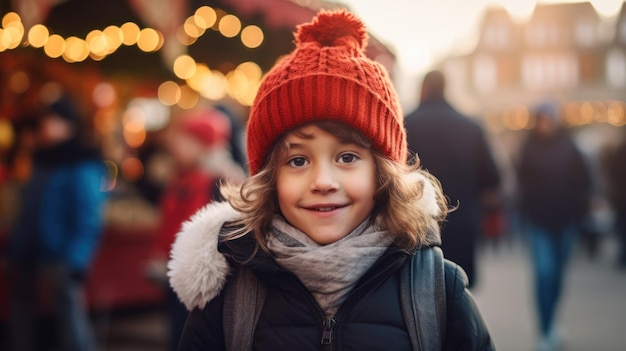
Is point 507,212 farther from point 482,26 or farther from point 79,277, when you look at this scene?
point 482,26

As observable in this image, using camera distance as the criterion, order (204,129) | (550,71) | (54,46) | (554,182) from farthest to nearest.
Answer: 1. (550,71)
2. (54,46)
3. (554,182)
4. (204,129)

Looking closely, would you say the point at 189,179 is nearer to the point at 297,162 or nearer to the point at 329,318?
the point at 297,162

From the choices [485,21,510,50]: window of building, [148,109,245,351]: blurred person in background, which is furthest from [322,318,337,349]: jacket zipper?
[485,21,510,50]: window of building

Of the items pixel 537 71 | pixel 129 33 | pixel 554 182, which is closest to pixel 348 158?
pixel 554 182

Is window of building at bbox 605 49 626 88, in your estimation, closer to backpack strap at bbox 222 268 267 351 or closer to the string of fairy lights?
the string of fairy lights

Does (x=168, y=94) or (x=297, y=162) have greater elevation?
(x=168, y=94)

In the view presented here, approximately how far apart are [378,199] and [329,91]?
338 mm

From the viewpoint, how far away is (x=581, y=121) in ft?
104

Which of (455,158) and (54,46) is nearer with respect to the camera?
(455,158)

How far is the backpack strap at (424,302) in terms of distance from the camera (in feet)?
5.60

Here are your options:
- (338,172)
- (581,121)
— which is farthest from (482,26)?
(338,172)

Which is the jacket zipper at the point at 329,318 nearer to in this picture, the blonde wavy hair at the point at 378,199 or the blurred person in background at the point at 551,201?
the blonde wavy hair at the point at 378,199

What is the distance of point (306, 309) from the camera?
5.79 ft

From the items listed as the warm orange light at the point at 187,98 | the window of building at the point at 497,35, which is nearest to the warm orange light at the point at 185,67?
the warm orange light at the point at 187,98
